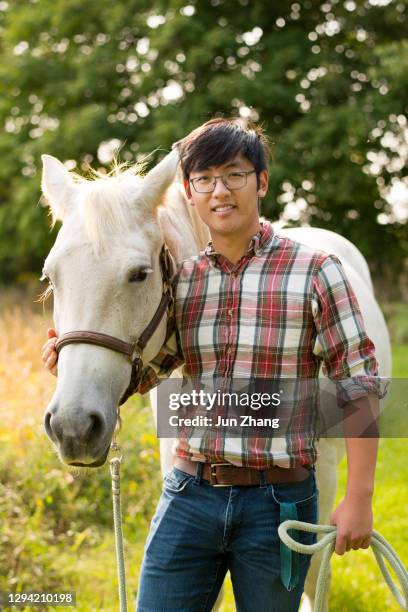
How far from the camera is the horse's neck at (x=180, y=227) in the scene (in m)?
2.18

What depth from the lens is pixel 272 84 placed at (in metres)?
13.0

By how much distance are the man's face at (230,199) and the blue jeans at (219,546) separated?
0.68 metres

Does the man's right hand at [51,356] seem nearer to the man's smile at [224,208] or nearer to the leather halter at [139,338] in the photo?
the leather halter at [139,338]

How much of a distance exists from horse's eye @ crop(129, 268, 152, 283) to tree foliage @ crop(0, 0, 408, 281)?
10.6 m

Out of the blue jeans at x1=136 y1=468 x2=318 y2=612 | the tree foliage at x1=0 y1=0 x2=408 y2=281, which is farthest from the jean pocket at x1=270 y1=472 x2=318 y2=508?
the tree foliage at x1=0 y1=0 x2=408 y2=281

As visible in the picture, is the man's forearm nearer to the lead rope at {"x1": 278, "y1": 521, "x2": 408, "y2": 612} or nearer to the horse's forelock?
the lead rope at {"x1": 278, "y1": 521, "x2": 408, "y2": 612}

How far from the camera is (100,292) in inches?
71.0

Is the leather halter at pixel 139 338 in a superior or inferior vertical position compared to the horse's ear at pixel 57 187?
inferior

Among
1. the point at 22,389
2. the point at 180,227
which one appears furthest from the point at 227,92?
the point at 180,227

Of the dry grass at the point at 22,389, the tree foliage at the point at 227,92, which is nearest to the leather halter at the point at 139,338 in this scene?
the dry grass at the point at 22,389

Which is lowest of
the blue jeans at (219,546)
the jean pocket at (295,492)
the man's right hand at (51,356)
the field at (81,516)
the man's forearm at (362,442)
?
the field at (81,516)

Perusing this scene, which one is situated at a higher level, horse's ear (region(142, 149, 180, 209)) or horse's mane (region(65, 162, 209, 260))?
horse's ear (region(142, 149, 180, 209))

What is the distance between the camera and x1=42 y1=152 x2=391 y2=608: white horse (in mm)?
1708

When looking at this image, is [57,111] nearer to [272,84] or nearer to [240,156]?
[272,84]
